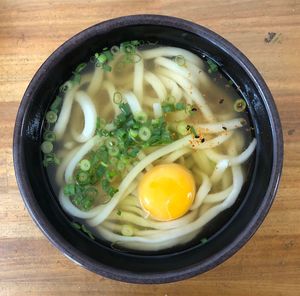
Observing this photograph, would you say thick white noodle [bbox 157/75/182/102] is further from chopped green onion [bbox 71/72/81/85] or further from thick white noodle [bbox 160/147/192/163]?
chopped green onion [bbox 71/72/81/85]

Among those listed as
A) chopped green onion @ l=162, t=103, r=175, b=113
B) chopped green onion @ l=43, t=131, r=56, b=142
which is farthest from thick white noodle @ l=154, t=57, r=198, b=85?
chopped green onion @ l=43, t=131, r=56, b=142

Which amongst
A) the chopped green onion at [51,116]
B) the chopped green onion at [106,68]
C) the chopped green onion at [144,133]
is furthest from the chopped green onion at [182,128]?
the chopped green onion at [51,116]

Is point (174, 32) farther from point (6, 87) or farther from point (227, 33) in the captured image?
point (6, 87)

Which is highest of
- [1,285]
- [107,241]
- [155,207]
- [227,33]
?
[227,33]

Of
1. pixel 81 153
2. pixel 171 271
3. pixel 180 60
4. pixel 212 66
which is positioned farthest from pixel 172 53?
pixel 171 271

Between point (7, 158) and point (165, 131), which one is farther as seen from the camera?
point (7, 158)

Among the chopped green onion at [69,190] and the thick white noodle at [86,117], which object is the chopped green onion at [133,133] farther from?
the chopped green onion at [69,190]

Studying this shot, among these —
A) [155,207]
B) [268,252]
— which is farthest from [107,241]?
[268,252]
